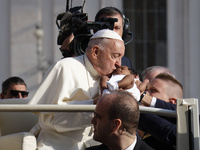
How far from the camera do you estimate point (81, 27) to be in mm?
4668

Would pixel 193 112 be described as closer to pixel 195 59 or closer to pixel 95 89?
pixel 95 89

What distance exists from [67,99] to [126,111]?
0.89m

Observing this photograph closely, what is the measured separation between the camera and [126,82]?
13.3 ft

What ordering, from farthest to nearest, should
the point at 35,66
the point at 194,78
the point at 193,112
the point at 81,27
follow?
1. the point at 194,78
2. the point at 35,66
3. the point at 81,27
4. the point at 193,112

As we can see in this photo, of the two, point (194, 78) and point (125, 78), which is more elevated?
point (125, 78)

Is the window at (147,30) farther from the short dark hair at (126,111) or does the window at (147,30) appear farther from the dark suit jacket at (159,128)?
the short dark hair at (126,111)

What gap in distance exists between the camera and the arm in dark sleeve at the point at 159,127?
3850 mm

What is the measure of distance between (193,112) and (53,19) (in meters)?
13.0

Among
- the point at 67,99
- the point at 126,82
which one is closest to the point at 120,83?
the point at 126,82

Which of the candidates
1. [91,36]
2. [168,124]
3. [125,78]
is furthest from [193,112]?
[91,36]

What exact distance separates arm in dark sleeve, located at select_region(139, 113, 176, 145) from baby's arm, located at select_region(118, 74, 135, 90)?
241mm

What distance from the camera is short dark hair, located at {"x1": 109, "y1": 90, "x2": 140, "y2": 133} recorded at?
334 cm

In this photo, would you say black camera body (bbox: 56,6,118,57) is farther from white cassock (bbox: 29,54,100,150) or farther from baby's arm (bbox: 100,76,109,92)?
baby's arm (bbox: 100,76,109,92)

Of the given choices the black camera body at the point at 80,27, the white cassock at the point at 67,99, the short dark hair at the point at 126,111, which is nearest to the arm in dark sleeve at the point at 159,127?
the white cassock at the point at 67,99
